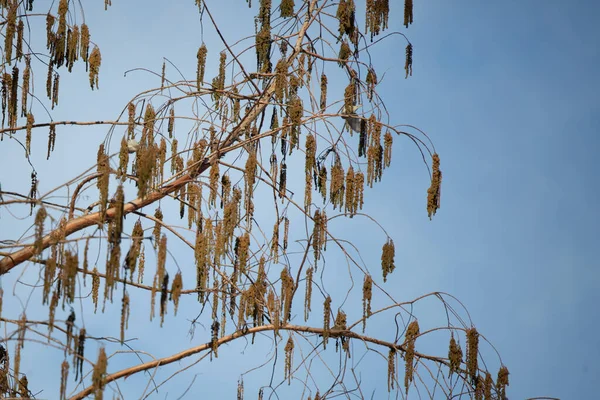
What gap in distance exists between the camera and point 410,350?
5.26 m

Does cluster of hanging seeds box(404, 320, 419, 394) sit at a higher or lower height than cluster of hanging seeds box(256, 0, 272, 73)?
lower

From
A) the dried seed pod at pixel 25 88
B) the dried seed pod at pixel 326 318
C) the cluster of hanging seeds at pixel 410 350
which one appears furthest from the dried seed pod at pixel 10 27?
the cluster of hanging seeds at pixel 410 350

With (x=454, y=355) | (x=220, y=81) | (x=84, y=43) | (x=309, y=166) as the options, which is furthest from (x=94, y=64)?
(x=454, y=355)

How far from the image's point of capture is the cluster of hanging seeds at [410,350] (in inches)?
203

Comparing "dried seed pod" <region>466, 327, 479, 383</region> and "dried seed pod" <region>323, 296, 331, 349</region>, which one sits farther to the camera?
"dried seed pod" <region>466, 327, 479, 383</region>

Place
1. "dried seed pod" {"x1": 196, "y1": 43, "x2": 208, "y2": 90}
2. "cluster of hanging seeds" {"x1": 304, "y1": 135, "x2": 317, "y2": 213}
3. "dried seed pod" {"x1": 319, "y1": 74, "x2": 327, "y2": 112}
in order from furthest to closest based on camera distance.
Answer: "dried seed pod" {"x1": 319, "y1": 74, "x2": 327, "y2": 112} → "dried seed pod" {"x1": 196, "y1": 43, "x2": 208, "y2": 90} → "cluster of hanging seeds" {"x1": 304, "y1": 135, "x2": 317, "y2": 213}

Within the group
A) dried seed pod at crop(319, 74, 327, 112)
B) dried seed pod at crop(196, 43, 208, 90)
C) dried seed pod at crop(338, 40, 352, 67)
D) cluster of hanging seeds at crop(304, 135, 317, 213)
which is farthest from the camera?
dried seed pod at crop(338, 40, 352, 67)

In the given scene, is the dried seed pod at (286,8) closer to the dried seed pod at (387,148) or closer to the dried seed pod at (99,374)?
the dried seed pod at (387,148)

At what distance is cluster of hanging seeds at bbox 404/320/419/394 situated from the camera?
517 cm

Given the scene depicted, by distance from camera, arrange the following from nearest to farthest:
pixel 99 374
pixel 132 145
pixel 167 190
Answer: pixel 99 374, pixel 132 145, pixel 167 190

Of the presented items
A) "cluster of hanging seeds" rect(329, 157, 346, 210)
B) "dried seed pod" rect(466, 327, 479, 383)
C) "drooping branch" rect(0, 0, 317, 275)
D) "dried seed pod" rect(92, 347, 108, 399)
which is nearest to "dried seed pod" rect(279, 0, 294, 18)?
"drooping branch" rect(0, 0, 317, 275)

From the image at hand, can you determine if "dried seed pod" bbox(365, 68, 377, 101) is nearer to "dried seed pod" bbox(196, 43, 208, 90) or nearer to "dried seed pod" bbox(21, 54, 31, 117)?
"dried seed pod" bbox(196, 43, 208, 90)

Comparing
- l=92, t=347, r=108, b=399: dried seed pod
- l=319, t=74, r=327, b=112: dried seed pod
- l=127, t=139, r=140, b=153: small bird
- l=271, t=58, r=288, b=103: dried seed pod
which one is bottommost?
l=92, t=347, r=108, b=399: dried seed pod

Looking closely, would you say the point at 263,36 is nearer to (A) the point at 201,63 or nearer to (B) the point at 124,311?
(A) the point at 201,63
